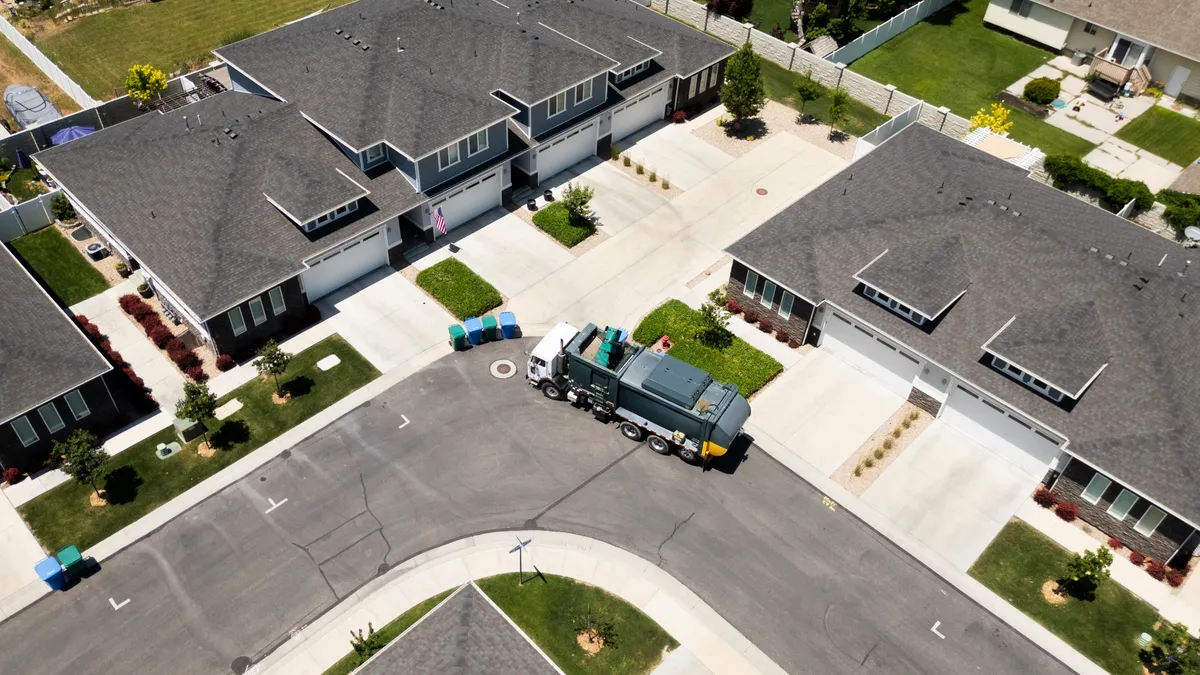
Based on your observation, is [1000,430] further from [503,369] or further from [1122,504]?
[503,369]

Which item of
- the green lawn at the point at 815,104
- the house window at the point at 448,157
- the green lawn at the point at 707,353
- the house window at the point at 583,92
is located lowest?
the green lawn at the point at 707,353

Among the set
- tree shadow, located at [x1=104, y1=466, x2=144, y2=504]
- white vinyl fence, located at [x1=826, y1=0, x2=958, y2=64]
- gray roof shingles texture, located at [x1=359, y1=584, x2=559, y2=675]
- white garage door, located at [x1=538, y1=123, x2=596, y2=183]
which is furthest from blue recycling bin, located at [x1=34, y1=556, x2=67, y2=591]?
white vinyl fence, located at [x1=826, y1=0, x2=958, y2=64]

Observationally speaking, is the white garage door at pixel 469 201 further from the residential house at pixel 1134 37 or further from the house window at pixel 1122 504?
the residential house at pixel 1134 37

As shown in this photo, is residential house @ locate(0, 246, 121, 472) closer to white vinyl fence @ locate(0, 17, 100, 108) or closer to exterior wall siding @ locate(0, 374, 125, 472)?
exterior wall siding @ locate(0, 374, 125, 472)

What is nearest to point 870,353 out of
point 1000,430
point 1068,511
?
point 1000,430

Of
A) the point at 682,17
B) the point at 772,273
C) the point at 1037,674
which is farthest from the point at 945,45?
the point at 1037,674

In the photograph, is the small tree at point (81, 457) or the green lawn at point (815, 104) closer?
the small tree at point (81, 457)

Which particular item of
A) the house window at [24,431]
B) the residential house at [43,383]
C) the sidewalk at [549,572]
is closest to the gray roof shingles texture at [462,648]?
the sidewalk at [549,572]
